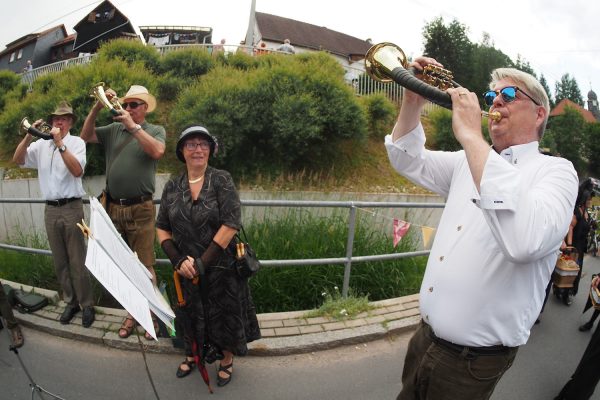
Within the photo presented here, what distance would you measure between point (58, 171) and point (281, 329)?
2.56 m

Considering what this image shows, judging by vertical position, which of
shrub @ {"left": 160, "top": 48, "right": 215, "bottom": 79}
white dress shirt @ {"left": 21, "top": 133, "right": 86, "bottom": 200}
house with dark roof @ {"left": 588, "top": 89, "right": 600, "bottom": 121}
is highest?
house with dark roof @ {"left": 588, "top": 89, "right": 600, "bottom": 121}

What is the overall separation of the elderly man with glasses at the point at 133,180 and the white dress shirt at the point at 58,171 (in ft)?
1.03

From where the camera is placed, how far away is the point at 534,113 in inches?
58.4

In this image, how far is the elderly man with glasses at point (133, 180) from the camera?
3420 millimetres

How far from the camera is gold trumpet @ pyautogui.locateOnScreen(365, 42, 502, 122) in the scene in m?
1.41

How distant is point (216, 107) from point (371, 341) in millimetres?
4436

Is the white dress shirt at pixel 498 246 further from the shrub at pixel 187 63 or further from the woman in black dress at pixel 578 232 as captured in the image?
the shrub at pixel 187 63

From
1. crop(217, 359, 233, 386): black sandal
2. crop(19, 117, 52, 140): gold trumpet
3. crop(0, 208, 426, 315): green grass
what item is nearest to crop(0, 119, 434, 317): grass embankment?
crop(0, 208, 426, 315): green grass

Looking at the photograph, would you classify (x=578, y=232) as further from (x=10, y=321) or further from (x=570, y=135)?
(x=570, y=135)

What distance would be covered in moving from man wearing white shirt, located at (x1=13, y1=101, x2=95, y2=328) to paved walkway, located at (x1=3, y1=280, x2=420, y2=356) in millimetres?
121

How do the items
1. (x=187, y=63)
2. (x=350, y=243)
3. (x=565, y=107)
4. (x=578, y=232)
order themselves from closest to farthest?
(x=350, y=243) → (x=578, y=232) → (x=187, y=63) → (x=565, y=107)

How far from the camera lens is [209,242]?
2.80 meters

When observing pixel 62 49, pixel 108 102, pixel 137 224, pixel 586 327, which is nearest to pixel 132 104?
pixel 108 102

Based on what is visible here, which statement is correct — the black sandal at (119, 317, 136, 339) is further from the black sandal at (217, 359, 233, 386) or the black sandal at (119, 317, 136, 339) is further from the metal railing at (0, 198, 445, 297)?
the black sandal at (217, 359, 233, 386)
